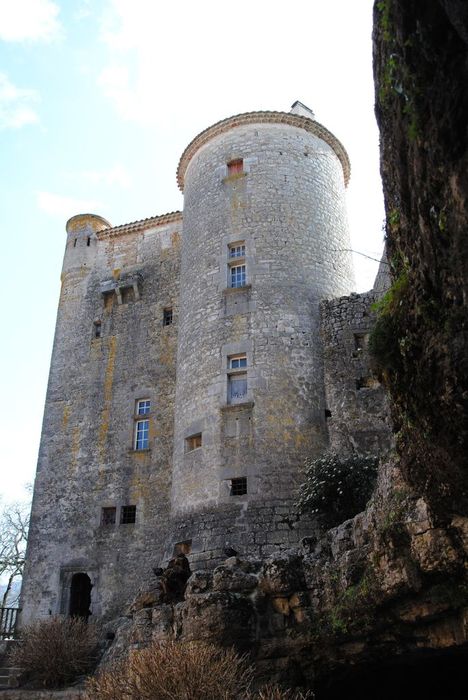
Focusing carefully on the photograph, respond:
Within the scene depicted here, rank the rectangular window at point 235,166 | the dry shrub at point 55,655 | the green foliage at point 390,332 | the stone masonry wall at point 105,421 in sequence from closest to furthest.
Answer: the green foliage at point 390,332 < the dry shrub at point 55,655 < the stone masonry wall at point 105,421 < the rectangular window at point 235,166

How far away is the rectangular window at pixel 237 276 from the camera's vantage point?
1739 centimetres

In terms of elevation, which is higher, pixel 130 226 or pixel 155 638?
pixel 130 226

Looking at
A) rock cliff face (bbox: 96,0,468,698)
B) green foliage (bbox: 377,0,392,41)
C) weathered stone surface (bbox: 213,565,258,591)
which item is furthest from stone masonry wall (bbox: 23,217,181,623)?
green foliage (bbox: 377,0,392,41)

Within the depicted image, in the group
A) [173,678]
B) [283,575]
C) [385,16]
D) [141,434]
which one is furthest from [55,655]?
[385,16]

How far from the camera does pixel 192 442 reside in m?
16.4

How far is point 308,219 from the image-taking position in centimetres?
1828

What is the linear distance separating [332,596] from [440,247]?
6596mm

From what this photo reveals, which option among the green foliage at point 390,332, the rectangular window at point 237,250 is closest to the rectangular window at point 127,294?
the rectangular window at point 237,250

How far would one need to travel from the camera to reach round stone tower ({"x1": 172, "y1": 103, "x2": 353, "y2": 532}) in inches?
593

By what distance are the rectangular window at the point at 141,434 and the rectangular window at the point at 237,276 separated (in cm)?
576

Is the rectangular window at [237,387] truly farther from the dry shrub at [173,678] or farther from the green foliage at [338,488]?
the dry shrub at [173,678]

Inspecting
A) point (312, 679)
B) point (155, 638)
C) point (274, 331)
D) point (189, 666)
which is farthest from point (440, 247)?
point (274, 331)

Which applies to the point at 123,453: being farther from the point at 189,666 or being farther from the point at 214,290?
the point at 189,666

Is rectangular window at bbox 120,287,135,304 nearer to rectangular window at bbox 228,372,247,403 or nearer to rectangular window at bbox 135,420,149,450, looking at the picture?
rectangular window at bbox 135,420,149,450
